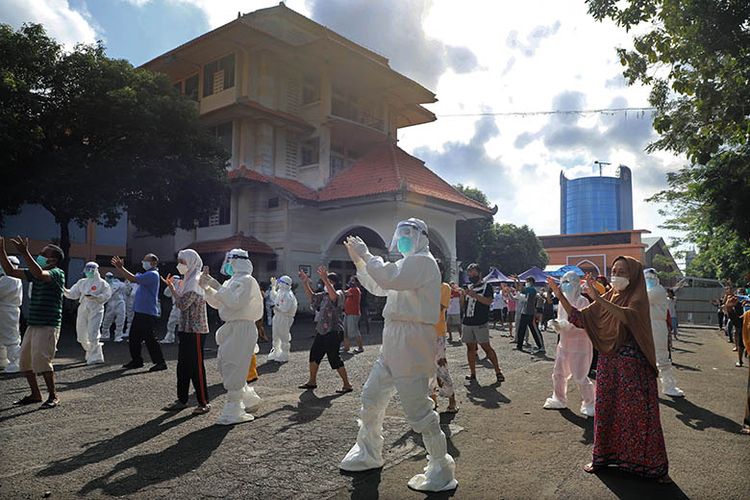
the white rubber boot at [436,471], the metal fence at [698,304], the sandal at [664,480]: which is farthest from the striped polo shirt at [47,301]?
the metal fence at [698,304]

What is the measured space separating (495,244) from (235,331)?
102ft

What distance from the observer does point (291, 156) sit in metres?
23.1

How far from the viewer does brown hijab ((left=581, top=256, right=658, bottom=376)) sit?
4410mm

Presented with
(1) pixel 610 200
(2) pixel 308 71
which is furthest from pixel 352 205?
(1) pixel 610 200

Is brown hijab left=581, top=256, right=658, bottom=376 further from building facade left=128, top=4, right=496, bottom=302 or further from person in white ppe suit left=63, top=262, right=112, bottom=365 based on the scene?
building facade left=128, top=4, right=496, bottom=302

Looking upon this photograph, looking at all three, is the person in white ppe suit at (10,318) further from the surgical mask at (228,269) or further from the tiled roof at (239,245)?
the tiled roof at (239,245)

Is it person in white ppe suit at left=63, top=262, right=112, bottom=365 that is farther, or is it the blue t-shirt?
person in white ppe suit at left=63, top=262, right=112, bottom=365

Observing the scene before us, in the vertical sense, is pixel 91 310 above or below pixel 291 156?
below

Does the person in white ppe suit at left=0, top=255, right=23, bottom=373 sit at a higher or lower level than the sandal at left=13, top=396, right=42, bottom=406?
higher

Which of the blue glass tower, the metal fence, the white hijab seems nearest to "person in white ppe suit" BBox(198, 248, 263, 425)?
the white hijab

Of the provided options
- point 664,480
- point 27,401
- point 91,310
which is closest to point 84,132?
point 91,310

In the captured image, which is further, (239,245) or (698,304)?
(698,304)

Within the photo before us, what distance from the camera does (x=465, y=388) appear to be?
27.0 feet

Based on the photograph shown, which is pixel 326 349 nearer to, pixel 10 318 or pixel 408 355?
pixel 408 355
